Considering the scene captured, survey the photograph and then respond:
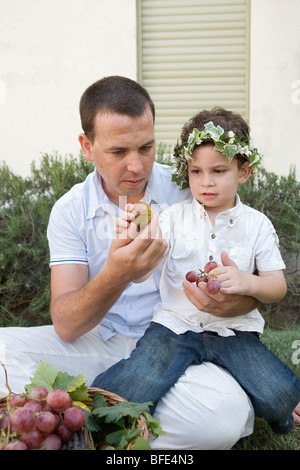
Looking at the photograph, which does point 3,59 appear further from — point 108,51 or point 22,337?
point 22,337

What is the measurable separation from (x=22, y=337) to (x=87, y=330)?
1.13 feet

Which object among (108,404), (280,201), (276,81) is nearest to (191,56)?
(276,81)

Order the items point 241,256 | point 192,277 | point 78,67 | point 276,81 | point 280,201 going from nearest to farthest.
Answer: point 192,277
point 241,256
point 280,201
point 276,81
point 78,67

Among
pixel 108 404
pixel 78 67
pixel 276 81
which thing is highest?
pixel 78 67

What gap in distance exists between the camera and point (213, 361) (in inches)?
103

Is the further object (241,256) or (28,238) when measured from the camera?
(28,238)

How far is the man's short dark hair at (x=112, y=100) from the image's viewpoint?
8.89 feet

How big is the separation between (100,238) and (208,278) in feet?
2.56

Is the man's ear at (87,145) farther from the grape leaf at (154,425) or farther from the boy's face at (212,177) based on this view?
the grape leaf at (154,425)

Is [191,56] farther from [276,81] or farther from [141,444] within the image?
[141,444]

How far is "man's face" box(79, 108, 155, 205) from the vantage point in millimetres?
2672

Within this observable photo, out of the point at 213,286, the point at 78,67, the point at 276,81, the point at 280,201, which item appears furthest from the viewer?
the point at 78,67

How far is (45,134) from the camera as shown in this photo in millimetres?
5945

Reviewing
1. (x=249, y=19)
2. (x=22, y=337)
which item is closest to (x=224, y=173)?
(x=22, y=337)
